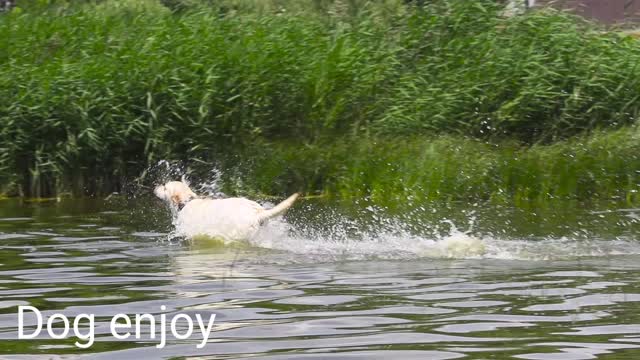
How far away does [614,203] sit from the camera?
13070mm

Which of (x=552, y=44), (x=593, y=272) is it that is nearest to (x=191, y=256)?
(x=593, y=272)

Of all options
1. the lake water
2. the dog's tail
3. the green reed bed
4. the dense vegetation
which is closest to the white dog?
the dog's tail

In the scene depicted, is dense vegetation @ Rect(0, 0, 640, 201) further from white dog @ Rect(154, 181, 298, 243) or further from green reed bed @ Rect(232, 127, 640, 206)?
white dog @ Rect(154, 181, 298, 243)

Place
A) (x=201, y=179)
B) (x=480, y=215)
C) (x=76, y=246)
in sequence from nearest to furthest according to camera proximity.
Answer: (x=76, y=246)
(x=480, y=215)
(x=201, y=179)

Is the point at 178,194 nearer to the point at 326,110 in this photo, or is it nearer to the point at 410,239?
the point at 410,239

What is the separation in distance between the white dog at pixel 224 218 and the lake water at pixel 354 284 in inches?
5.8

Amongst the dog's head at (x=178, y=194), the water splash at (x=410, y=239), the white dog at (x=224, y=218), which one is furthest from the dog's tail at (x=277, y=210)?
the dog's head at (x=178, y=194)

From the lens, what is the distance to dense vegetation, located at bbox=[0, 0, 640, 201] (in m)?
13.9

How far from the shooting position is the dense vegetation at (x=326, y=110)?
1395 centimetres

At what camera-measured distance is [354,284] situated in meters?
7.88

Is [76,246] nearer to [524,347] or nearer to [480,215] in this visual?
[480,215]

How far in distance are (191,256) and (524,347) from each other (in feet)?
14.0

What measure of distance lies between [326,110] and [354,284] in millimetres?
7307

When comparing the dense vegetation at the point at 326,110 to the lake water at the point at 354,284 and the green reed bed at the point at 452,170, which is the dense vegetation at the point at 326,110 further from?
the lake water at the point at 354,284
